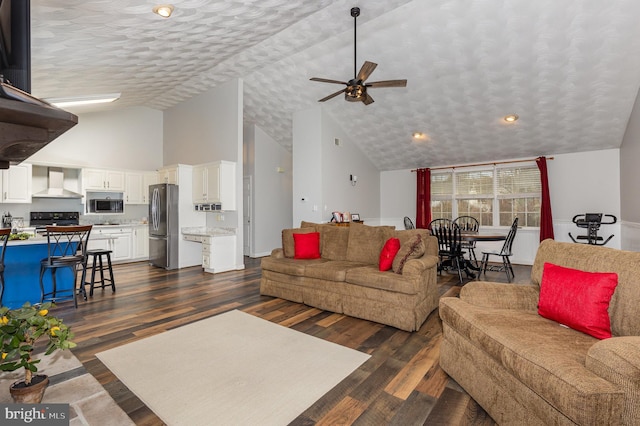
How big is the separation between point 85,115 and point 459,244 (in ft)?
25.9

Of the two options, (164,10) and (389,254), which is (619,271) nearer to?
(389,254)

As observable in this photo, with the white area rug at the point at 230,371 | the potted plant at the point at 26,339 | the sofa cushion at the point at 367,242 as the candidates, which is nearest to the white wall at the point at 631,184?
the sofa cushion at the point at 367,242

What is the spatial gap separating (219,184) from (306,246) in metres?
2.63

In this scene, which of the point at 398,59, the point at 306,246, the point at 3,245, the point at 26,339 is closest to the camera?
the point at 26,339

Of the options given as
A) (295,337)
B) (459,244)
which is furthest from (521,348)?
(459,244)

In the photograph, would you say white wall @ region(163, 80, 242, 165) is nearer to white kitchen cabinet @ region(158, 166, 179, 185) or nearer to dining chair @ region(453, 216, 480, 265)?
white kitchen cabinet @ region(158, 166, 179, 185)

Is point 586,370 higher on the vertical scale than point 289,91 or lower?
lower

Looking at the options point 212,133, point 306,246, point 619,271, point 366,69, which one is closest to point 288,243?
point 306,246

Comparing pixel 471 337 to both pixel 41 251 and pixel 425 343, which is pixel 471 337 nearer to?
pixel 425 343

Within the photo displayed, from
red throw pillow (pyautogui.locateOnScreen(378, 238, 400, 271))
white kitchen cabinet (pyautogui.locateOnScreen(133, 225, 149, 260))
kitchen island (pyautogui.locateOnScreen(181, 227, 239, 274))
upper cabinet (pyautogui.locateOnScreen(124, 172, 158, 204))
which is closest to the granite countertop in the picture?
kitchen island (pyautogui.locateOnScreen(181, 227, 239, 274))

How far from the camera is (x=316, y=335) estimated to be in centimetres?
295

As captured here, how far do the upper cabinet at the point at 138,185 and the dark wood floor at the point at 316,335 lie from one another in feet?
7.12

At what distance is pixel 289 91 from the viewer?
629 cm

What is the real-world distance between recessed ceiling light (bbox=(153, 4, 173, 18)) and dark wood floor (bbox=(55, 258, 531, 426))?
3.21 meters
